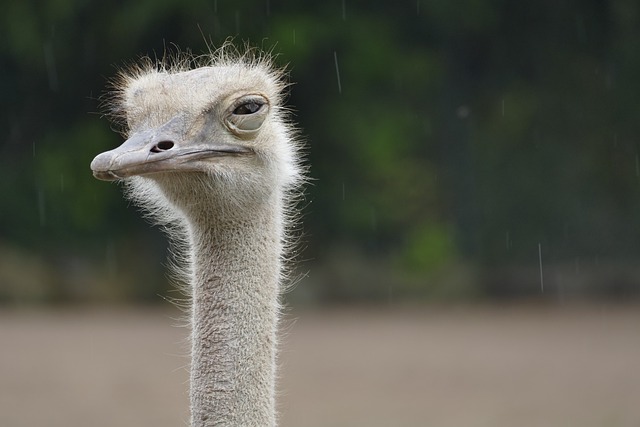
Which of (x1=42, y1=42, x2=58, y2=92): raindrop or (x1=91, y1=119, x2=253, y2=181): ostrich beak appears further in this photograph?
(x1=42, y1=42, x2=58, y2=92): raindrop

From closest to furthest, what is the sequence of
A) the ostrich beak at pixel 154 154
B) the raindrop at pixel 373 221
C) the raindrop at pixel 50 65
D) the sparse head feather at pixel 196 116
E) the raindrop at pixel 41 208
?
the ostrich beak at pixel 154 154
the sparse head feather at pixel 196 116
the raindrop at pixel 50 65
the raindrop at pixel 373 221
the raindrop at pixel 41 208

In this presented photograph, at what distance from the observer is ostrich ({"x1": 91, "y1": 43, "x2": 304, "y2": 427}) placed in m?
2.74

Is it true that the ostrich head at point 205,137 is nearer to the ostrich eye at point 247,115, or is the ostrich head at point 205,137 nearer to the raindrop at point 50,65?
the ostrich eye at point 247,115

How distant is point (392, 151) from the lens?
13117 millimetres

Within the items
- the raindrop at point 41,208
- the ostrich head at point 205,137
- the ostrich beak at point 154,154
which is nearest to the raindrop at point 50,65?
the raindrop at point 41,208

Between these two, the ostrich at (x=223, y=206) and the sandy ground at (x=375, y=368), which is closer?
the ostrich at (x=223, y=206)

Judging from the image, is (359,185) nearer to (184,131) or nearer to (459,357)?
(459,357)

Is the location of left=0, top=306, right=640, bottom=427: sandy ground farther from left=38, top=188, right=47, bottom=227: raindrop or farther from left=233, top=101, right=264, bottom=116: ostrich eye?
left=233, top=101, right=264, bottom=116: ostrich eye

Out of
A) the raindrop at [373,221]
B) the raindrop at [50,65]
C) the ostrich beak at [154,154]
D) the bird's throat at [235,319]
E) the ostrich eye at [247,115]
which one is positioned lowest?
the bird's throat at [235,319]

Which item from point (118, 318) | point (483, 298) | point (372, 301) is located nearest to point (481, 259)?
point (483, 298)

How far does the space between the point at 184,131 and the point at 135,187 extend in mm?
570

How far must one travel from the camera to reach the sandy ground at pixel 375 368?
8.15 m

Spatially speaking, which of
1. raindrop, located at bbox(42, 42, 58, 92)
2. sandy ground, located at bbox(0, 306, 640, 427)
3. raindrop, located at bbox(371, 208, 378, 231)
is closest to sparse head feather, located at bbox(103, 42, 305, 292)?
sandy ground, located at bbox(0, 306, 640, 427)

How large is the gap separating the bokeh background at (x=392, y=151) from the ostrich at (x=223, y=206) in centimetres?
940
